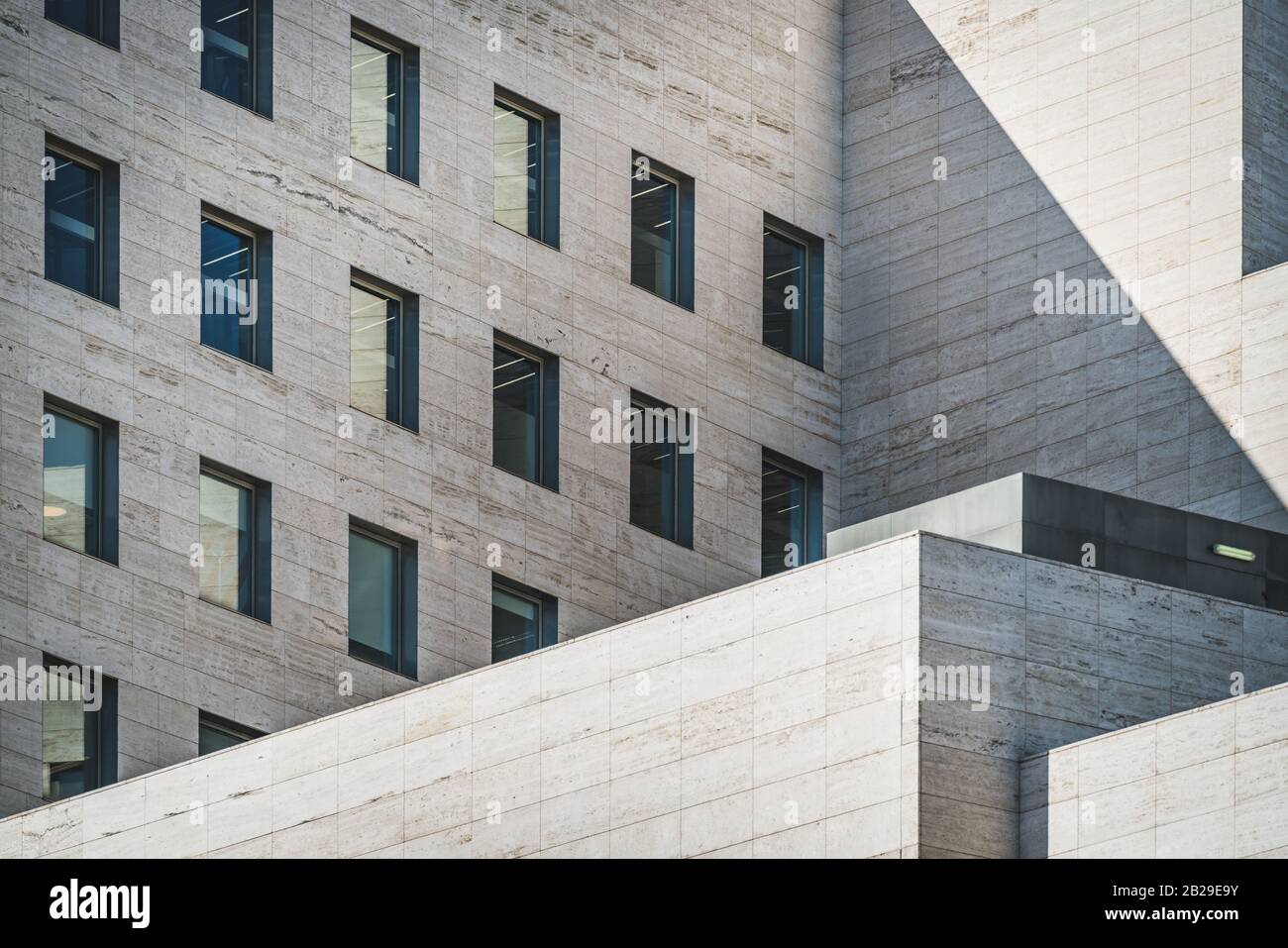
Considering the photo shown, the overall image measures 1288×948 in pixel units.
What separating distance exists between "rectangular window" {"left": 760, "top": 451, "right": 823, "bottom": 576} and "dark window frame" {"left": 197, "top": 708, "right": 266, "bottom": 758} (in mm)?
12104

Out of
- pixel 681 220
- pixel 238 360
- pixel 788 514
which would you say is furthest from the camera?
pixel 788 514

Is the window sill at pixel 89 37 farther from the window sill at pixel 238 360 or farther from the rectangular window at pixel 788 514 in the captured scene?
the rectangular window at pixel 788 514

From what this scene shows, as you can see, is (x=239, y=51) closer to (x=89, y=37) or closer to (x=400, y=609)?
(x=89, y=37)

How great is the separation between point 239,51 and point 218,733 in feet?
38.6

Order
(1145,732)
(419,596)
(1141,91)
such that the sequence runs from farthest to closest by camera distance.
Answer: (1141,91) < (419,596) < (1145,732)

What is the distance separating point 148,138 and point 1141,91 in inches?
738

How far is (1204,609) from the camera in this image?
124 feet

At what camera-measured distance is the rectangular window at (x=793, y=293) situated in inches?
2121

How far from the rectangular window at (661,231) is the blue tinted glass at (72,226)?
37.0ft

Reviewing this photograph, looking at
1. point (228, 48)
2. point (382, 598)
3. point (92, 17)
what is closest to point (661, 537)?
point (382, 598)

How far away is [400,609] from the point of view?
46219mm

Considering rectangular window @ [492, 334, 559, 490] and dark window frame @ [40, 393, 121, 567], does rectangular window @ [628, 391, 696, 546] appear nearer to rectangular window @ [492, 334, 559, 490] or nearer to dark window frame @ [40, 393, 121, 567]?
rectangular window @ [492, 334, 559, 490]

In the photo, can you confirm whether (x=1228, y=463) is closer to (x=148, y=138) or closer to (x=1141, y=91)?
(x=1141, y=91)

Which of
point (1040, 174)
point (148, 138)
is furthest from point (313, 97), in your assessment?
point (1040, 174)
